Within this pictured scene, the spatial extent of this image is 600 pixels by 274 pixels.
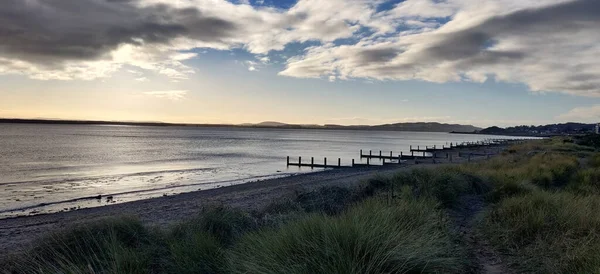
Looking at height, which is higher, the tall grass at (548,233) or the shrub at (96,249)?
the tall grass at (548,233)

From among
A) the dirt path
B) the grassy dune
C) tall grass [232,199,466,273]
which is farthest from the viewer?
the dirt path

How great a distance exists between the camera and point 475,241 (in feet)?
22.2

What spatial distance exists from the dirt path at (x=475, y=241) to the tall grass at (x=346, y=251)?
0.41 metres

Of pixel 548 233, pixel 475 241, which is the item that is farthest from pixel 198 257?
pixel 548 233

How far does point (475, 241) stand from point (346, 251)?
352 centimetres

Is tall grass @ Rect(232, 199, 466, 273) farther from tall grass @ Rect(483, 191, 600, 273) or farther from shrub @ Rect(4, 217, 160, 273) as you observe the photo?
shrub @ Rect(4, 217, 160, 273)

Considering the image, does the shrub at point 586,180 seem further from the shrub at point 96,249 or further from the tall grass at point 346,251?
the shrub at point 96,249

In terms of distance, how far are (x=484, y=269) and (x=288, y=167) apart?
34549mm

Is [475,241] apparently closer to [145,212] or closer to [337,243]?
[337,243]

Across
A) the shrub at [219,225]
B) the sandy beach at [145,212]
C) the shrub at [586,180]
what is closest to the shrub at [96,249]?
the shrub at [219,225]

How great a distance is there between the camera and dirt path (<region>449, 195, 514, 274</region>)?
552 centimetres

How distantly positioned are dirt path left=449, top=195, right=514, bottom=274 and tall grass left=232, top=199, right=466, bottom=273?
412 mm

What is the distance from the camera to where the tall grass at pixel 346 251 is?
13.8ft

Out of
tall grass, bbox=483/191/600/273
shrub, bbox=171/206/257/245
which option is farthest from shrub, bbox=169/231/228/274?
tall grass, bbox=483/191/600/273
